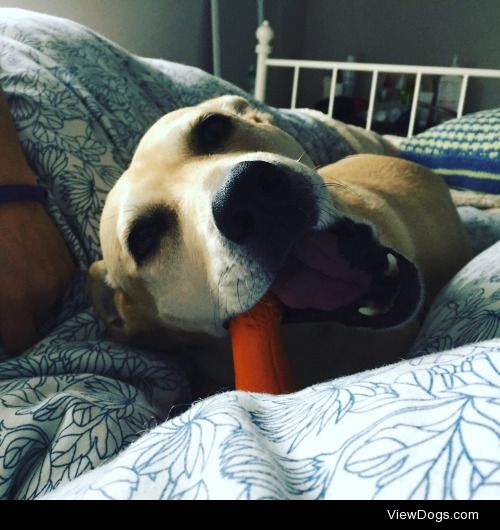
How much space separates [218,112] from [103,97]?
0.57 m

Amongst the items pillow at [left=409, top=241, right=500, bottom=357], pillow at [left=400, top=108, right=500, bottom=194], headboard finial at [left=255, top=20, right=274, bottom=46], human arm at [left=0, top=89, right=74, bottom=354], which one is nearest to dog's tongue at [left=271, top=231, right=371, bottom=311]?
pillow at [left=409, top=241, right=500, bottom=357]

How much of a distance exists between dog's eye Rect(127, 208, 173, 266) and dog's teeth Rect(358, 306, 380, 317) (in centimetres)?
45

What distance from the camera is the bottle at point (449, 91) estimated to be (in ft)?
14.0

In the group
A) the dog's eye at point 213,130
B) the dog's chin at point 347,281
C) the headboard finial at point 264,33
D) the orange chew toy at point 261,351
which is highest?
the headboard finial at point 264,33

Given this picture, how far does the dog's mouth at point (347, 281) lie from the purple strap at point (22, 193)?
62cm

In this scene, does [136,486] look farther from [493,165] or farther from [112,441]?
[493,165]

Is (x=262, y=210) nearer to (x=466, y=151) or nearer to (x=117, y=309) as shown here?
(x=117, y=309)

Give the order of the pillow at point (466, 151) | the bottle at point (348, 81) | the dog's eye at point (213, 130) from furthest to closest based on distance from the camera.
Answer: the bottle at point (348, 81), the pillow at point (466, 151), the dog's eye at point (213, 130)

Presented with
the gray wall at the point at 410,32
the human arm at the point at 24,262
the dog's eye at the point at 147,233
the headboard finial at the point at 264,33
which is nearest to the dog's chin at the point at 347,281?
A: the dog's eye at the point at 147,233

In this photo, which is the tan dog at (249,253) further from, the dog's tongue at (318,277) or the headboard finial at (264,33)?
the headboard finial at (264,33)

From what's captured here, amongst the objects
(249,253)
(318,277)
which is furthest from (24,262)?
(318,277)

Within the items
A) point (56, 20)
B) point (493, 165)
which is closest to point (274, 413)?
point (56, 20)

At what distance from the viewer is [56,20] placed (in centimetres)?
175

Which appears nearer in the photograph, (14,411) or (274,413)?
(274,413)
